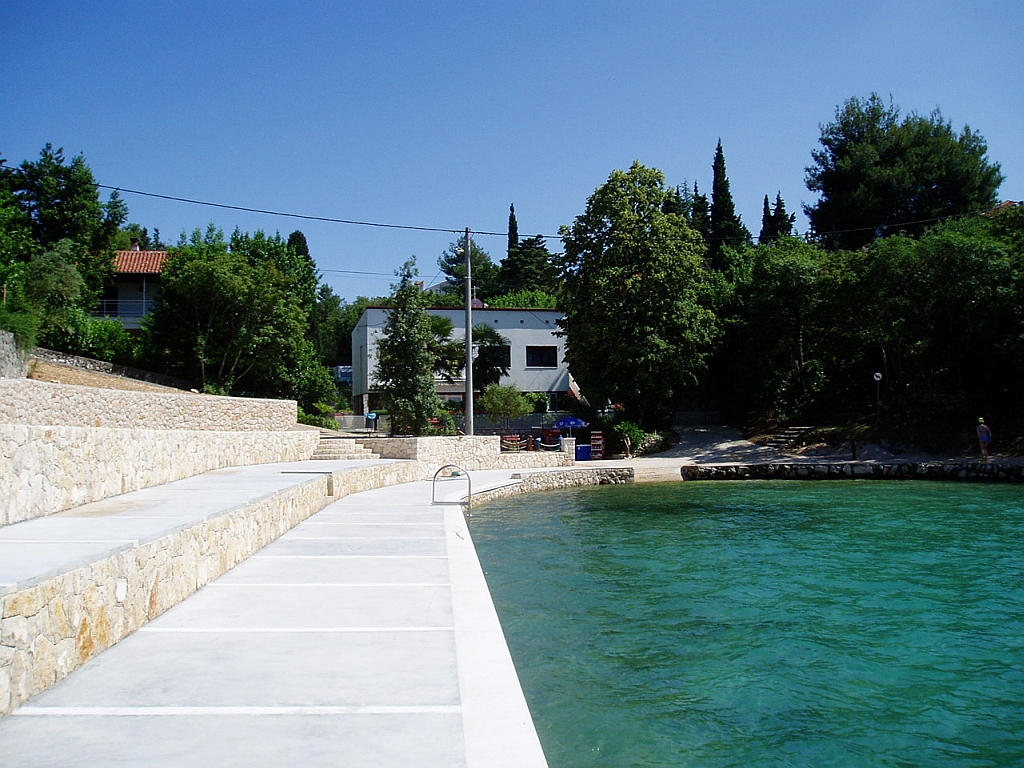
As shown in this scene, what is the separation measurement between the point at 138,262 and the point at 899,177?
147 ft

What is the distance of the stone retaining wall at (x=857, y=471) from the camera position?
83.5 ft

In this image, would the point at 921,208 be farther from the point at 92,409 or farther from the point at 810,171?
the point at 92,409

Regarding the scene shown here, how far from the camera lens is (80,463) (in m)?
8.48

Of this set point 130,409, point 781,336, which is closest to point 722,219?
point 781,336

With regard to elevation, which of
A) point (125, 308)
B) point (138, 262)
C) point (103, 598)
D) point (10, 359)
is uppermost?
point (138, 262)

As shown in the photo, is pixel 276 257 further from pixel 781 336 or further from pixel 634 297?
pixel 781 336

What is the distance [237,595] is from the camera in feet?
21.8

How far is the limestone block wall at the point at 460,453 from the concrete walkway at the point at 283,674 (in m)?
14.8

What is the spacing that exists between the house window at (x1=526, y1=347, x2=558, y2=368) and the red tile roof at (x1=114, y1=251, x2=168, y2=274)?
66.6ft

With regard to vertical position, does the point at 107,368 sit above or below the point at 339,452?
above

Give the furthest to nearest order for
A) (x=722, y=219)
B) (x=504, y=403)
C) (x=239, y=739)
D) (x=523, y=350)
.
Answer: (x=722, y=219) < (x=523, y=350) < (x=504, y=403) < (x=239, y=739)

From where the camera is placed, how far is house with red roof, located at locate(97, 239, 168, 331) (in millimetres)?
39469

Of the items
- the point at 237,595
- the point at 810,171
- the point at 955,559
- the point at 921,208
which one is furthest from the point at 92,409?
the point at 810,171

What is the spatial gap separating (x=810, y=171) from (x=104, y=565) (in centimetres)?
5838
